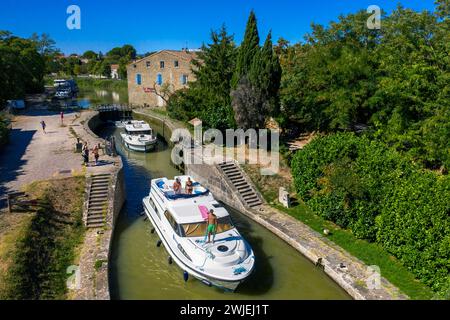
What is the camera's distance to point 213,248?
13859mm

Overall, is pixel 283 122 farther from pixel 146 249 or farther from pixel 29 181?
pixel 29 181

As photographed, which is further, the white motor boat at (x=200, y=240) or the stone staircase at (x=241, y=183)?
the stone staircase at (x=241, y=183)

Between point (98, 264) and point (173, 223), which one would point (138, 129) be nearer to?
point (173, 223)

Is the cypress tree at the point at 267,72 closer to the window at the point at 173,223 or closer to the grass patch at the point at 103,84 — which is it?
the window at the point at 173,223

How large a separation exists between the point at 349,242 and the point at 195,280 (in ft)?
23.2

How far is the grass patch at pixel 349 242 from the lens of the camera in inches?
509

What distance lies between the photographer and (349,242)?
631 inches

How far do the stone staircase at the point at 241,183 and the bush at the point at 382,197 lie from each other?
100 inches

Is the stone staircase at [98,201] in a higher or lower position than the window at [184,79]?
lower

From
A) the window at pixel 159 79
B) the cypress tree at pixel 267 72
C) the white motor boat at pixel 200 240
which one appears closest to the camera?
the white motor boat at pixel 200 240

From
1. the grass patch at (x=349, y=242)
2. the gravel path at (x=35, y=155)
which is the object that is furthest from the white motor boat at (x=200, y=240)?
the gravel path at (x=35, y=155)

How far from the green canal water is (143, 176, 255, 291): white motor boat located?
58 cm

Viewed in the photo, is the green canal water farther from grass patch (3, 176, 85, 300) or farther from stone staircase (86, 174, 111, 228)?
grass patch (3, 176, 85, 300)

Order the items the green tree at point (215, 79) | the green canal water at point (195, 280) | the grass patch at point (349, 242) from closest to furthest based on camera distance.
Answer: the grass patch at point (349, 242), the green canal water at point (195, 280), the green tree at point (215, 79)
